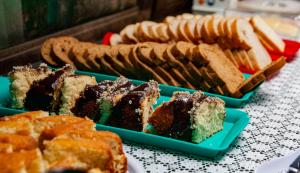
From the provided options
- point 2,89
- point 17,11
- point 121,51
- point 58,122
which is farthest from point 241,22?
point 58,122

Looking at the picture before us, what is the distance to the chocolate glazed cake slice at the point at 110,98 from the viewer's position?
2.33 m

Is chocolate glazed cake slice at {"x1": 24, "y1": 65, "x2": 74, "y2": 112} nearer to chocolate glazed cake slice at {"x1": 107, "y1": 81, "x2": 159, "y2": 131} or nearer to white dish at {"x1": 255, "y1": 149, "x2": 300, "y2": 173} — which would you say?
chocolate glazed cake slice at {"x1": 107, "y1": 81, "x2": 159, "y2": 131}

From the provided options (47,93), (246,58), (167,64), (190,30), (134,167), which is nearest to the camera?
(134,167)

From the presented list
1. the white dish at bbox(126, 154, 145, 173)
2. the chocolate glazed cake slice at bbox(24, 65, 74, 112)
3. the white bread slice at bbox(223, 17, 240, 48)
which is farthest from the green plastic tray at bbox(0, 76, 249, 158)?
the white bread slice at bbox(223, 17, 240, 48)

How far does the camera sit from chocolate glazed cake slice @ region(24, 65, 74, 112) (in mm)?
2461

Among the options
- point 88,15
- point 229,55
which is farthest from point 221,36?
point 88,15

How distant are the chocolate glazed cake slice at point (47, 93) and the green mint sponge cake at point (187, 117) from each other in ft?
1.83

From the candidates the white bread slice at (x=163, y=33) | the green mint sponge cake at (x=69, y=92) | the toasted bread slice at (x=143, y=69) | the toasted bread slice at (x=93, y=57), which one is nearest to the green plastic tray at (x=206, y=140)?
the green mint sponge cake at (x=69, y=92)

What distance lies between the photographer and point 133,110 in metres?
2.30

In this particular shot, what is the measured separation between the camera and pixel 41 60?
346 cm

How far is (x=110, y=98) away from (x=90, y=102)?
14 cm

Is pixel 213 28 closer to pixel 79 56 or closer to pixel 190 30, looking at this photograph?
pixel 190 30

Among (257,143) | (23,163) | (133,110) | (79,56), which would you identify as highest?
(23,163)

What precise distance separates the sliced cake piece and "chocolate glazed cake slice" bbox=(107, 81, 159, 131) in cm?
10
